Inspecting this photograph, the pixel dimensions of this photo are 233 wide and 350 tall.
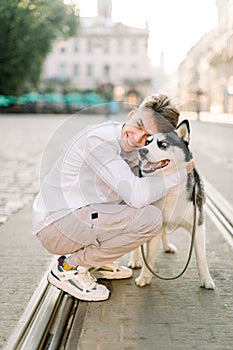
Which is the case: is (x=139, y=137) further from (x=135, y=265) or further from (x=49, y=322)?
(x=135, y=265)

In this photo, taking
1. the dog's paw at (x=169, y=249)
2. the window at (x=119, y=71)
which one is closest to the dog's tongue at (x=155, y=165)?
the dog's paw at (x=169, y=249)

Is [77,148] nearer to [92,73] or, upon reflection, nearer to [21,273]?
[21,273]

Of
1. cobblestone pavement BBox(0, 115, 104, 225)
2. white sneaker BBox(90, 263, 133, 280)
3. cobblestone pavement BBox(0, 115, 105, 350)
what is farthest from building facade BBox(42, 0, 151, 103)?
white sneaker BBox(90, 263, 133, 280)

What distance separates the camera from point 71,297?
365 centimetres

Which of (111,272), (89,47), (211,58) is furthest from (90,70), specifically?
(111,272)

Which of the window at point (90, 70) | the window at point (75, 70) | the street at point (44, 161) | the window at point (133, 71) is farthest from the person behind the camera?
the window at point (90, 70)

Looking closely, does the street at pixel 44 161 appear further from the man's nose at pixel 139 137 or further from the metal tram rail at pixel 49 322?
the metal tram rail at pixel 49 322

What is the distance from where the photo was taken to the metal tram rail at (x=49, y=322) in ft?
9.55

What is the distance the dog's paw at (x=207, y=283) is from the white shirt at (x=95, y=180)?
2.59ft

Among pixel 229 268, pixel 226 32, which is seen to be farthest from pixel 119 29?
pixel 229 268

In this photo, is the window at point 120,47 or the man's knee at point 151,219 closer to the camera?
the man's knee at point 151,219

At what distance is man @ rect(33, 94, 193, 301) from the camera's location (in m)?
3.31

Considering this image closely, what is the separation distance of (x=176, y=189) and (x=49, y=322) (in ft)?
3.84

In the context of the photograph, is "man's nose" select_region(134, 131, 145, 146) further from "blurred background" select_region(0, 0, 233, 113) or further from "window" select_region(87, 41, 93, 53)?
"window" select_region(87, 41, 93, 53)
